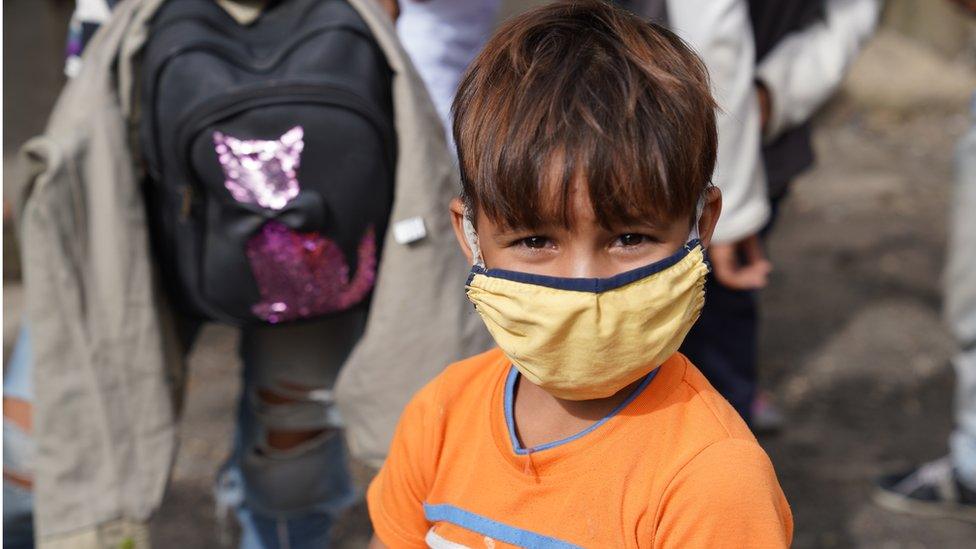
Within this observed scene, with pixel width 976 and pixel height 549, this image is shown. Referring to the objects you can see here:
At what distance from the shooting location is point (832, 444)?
3652 millimetres

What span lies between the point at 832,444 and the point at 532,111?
2.61 metres

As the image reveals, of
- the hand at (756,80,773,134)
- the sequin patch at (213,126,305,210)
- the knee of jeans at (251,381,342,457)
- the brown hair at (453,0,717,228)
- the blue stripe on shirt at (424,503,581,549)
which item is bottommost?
the knee of jeans at (251,381,342,457)

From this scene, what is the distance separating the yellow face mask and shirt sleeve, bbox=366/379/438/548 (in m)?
0.23

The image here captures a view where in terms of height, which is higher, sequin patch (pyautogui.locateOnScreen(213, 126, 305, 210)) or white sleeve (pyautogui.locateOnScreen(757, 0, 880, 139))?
sequin patch (pyautogui.locateOnScreen(213, 126, 305, 210))

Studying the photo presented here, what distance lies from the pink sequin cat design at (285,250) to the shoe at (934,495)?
1.83 m

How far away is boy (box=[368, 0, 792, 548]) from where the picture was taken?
1.33m

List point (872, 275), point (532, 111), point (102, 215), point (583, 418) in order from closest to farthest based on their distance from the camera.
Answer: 1. point (532, 111)
2. point (583, 418)
3. point (102, 215)
4. point (872, 275)

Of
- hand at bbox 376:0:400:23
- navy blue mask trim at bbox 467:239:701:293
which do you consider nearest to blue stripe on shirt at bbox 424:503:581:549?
navy blue mask trim at bbox 467:239:701:293

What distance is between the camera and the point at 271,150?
2051 millimetres

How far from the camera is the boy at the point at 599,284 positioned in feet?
4.36

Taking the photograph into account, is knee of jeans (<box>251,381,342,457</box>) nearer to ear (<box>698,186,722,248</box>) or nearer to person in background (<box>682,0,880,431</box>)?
person in background (<box>682,0,880,431</box>)

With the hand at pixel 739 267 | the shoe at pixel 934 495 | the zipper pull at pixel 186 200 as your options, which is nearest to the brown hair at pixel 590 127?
the zipper pull at pixel 186 200

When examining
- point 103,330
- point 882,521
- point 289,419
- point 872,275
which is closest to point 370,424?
point 289,419

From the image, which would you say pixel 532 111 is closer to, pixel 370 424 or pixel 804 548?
pixel 370 424
